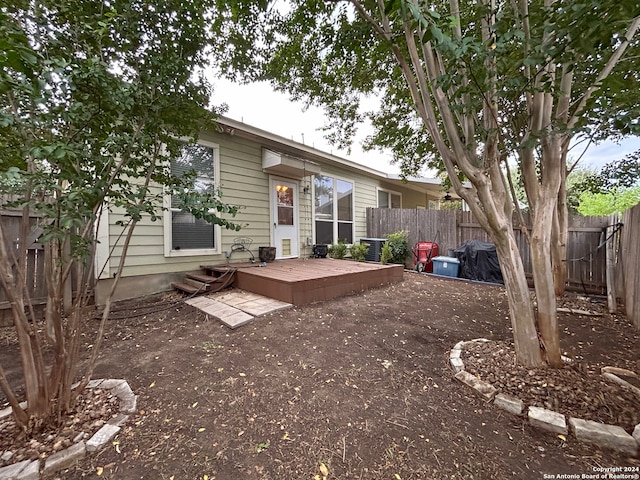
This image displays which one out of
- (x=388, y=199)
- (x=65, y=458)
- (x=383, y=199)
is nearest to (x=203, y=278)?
(x=65, y=458)

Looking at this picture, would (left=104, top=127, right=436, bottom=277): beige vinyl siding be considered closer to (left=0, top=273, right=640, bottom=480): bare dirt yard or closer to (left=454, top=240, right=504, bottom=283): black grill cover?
(left=0, top=273, right=640, bottom=480): bare dirt yard

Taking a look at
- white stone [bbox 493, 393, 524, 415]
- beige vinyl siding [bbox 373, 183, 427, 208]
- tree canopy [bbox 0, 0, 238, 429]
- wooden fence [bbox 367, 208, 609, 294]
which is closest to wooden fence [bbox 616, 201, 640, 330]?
wooden fence [bbox 367, 208, 609, 294]

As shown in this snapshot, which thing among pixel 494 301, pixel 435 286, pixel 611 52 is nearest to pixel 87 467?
pixel 611 52

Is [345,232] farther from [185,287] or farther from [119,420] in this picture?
[119,420]

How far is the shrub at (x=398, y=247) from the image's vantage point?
802 centimetres

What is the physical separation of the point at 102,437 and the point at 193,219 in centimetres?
406

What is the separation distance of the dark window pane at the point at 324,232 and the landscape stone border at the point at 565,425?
595cm

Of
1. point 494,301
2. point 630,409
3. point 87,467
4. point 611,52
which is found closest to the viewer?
point 87,467

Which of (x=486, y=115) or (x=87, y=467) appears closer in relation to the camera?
(x=87, y=467)

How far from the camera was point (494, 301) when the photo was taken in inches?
175

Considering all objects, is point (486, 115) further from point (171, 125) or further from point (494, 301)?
point (494, 301)

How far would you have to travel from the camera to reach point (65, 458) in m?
1.37

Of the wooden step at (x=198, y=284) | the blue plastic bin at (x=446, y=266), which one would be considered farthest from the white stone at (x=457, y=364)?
the blue plastic bin at (x=446, y=266)

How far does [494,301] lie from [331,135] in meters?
4.62
